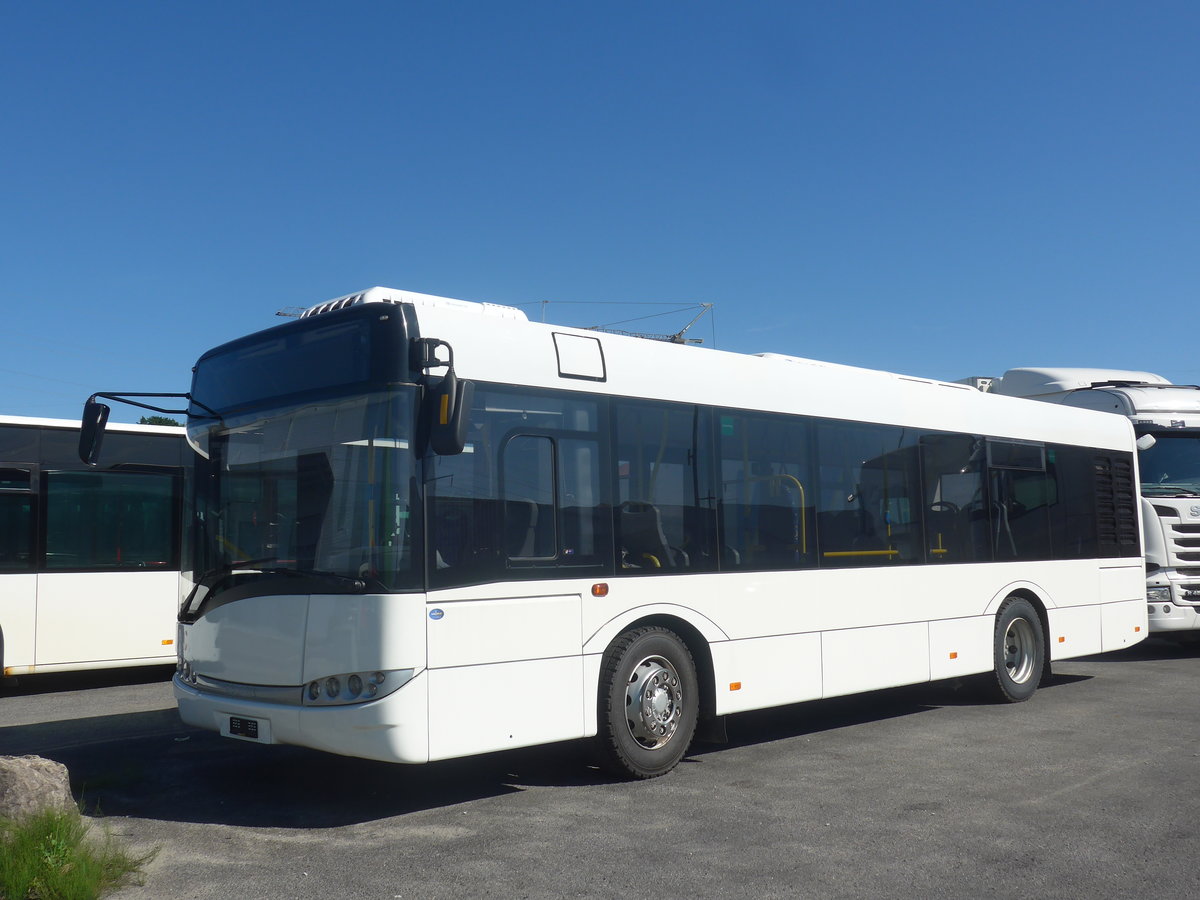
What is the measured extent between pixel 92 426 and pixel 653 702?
4311 mm

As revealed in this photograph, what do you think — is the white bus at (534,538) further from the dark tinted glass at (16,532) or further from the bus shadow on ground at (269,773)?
the dark tinted glass at (16,532)

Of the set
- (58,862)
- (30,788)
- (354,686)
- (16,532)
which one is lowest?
(58,862)

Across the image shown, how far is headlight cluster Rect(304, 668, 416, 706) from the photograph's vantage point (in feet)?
21.3

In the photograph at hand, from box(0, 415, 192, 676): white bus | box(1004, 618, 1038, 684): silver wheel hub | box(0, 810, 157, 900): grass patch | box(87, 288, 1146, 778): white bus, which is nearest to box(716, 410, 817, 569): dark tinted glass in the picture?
box(87, 288, 1146, 778): white bus

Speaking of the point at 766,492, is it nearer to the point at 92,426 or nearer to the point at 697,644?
the point at 697,644

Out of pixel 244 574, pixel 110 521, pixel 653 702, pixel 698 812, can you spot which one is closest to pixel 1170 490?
pixel 653 702

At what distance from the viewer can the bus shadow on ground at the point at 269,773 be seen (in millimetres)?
7070

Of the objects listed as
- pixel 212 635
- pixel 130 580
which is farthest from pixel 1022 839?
pixel 130 580

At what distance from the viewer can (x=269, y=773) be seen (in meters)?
8.18

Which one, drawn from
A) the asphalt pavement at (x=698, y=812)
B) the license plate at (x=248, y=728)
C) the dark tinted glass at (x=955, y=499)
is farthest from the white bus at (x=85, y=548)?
the dark tinted glass at (x=955, y=499)

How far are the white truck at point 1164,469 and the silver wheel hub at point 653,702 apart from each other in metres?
9.36

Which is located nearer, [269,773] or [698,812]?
[698,812]

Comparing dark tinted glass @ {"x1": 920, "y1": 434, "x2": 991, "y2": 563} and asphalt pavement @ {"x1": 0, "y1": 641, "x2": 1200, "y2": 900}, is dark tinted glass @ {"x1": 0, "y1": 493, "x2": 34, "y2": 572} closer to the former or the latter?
asphalt pavement @ {"x1": 0, "y1": 641, "x2": 1200, "y2": 900}

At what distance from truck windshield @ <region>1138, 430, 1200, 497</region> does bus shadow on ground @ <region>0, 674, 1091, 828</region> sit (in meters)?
7.60
